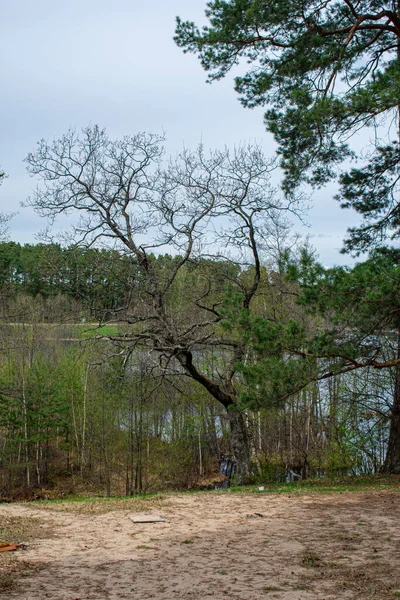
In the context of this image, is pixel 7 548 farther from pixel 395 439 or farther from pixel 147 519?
pixel 395 439

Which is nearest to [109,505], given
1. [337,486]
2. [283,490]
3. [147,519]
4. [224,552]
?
[147,519]

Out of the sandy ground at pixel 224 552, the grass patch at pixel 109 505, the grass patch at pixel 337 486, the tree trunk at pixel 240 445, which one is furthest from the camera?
the tree trunk at pixel 240 445

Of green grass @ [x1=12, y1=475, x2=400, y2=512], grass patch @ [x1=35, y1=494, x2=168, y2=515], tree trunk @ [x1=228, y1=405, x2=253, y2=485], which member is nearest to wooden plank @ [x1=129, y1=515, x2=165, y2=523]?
grass patch @ [x1=35, y1=494, x2=168, y2=515]

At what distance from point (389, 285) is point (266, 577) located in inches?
162

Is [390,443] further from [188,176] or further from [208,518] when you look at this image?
[188,176]

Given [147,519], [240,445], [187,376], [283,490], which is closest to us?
[147,519]

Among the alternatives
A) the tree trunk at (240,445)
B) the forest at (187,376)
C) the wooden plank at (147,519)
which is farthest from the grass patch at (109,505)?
the tree trunk at (240,445)

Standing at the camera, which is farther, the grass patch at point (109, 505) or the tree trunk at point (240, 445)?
Result: the tree trunk at point (240, 445)

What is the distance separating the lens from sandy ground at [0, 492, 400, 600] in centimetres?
500

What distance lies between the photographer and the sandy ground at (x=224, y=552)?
5000 mm

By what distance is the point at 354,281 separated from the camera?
26.5ft

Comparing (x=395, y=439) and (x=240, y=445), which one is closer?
(x=395, y=439)

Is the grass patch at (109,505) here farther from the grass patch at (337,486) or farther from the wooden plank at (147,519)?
the grass patch at (337,486)

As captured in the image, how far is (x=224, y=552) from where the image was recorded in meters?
6.39
